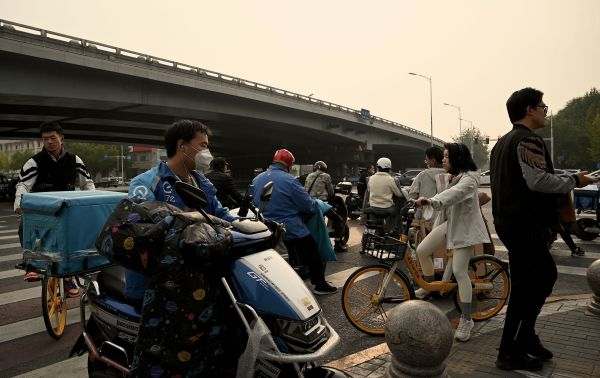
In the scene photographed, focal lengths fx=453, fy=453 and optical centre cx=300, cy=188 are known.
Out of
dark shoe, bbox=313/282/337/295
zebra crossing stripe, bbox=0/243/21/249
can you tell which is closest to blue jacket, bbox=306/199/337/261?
dark shoe, bbox=313/282/337/295

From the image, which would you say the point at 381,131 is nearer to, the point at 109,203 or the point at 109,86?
the point at 109,86

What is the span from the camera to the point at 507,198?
339cm

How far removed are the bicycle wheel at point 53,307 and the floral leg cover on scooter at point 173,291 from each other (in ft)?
9.15

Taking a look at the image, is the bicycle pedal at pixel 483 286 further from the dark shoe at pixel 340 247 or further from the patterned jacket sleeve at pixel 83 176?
the dark shoe at pixel 340 247

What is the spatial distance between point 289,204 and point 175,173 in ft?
8.69

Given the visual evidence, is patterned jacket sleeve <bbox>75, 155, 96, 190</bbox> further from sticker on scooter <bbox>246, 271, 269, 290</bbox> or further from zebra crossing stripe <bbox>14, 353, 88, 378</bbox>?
sticker on scooter <bbox>246, 271, 269, 290</bbox>

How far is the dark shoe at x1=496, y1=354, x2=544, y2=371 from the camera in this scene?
3314mm

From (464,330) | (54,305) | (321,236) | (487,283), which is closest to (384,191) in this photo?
(321,236)

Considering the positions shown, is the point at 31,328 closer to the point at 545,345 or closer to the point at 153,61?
the point at 545,345

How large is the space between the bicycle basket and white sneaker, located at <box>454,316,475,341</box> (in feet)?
2.61

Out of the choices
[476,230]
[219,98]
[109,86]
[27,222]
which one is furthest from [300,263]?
[219,98]

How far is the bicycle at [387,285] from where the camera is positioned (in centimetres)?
418

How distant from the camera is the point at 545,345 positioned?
377 centimetres

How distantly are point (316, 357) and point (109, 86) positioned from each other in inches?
952
